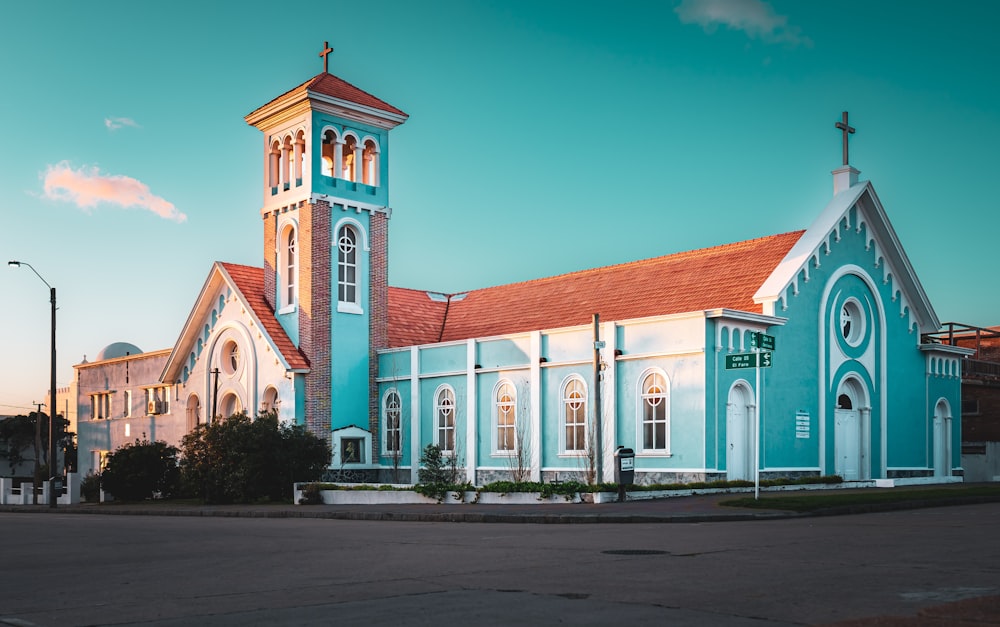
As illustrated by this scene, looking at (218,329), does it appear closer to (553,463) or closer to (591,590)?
(553,463)

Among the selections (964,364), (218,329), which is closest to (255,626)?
(218,329)

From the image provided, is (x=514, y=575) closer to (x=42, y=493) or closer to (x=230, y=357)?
(x=230, y=357)

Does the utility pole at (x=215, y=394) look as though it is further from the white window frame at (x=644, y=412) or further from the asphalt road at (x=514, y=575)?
the asphalt road at (x=514, y=575)

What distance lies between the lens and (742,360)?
23125 mm

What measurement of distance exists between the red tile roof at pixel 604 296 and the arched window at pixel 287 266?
4365 mm

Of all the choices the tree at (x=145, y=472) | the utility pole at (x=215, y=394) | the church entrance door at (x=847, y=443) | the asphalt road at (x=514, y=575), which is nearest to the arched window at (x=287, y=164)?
the utility pole at (x=215, y=394)

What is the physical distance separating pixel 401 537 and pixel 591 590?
726 cm

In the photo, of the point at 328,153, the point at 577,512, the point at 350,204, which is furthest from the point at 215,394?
the point at 577,512

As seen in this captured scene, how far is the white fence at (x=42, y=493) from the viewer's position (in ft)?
141

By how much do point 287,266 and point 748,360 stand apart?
68.2 feet

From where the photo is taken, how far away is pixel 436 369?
3666 cm

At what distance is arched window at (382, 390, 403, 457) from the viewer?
37938 mm

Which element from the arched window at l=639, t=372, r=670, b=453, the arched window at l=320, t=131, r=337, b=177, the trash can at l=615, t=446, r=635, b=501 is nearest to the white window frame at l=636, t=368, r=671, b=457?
the arched window at l=639, t=372, r=670, b=453

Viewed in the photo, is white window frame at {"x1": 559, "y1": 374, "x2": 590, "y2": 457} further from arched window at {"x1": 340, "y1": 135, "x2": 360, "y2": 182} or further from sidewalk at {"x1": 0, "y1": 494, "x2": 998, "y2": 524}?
arched window at {"x1": 340, "y1": 135, "x2": 360, "y2": 182}
